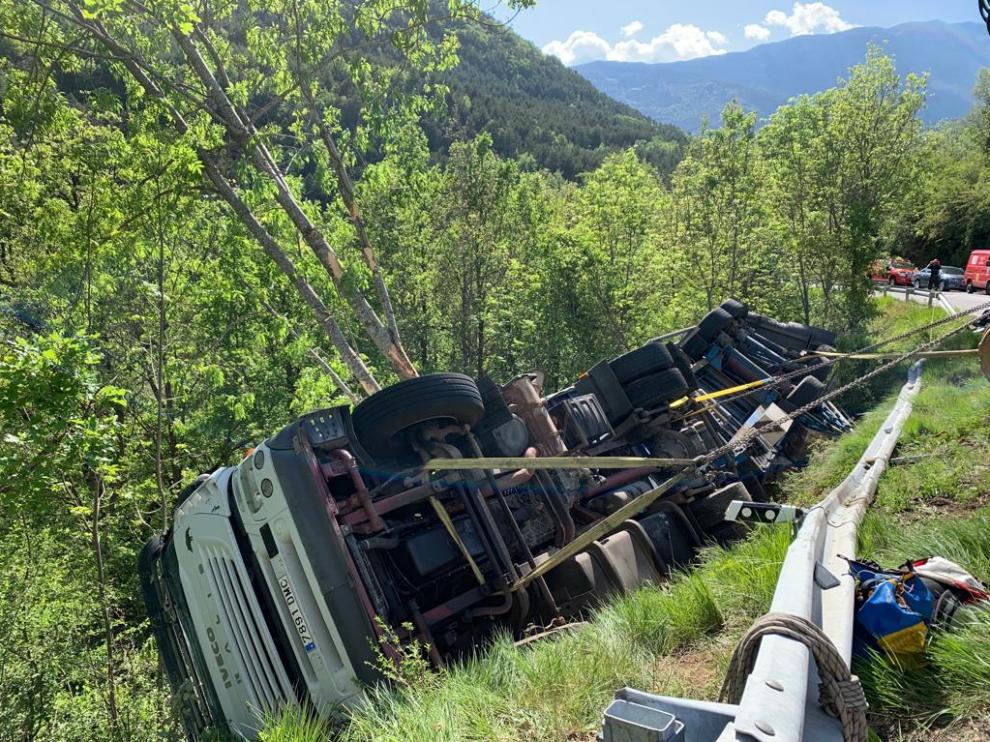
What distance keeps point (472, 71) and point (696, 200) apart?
9555 centimetres

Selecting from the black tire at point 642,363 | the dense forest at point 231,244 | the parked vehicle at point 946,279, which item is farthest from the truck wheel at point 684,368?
the parked vehicle at point 946,279

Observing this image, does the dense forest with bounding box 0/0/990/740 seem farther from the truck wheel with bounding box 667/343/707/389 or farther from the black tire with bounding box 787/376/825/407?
the black tire with bounding box 787/376/825/407

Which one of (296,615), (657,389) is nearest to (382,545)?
(296,615)

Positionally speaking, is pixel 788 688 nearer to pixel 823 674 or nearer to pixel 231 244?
pixel 823 674

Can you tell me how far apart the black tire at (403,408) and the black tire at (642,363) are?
2.22 m

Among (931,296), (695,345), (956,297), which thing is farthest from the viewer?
(956,297)

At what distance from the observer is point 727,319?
7941mm

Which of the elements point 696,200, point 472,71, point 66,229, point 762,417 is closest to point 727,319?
point 762,417

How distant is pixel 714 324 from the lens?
7.96 metres

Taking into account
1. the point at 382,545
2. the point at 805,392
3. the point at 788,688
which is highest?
the point at 788,688

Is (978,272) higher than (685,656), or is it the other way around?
(978,272)

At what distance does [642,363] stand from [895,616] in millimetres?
3851

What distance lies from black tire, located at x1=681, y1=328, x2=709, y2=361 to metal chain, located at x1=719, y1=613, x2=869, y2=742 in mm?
6369

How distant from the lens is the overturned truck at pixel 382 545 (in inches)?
132
